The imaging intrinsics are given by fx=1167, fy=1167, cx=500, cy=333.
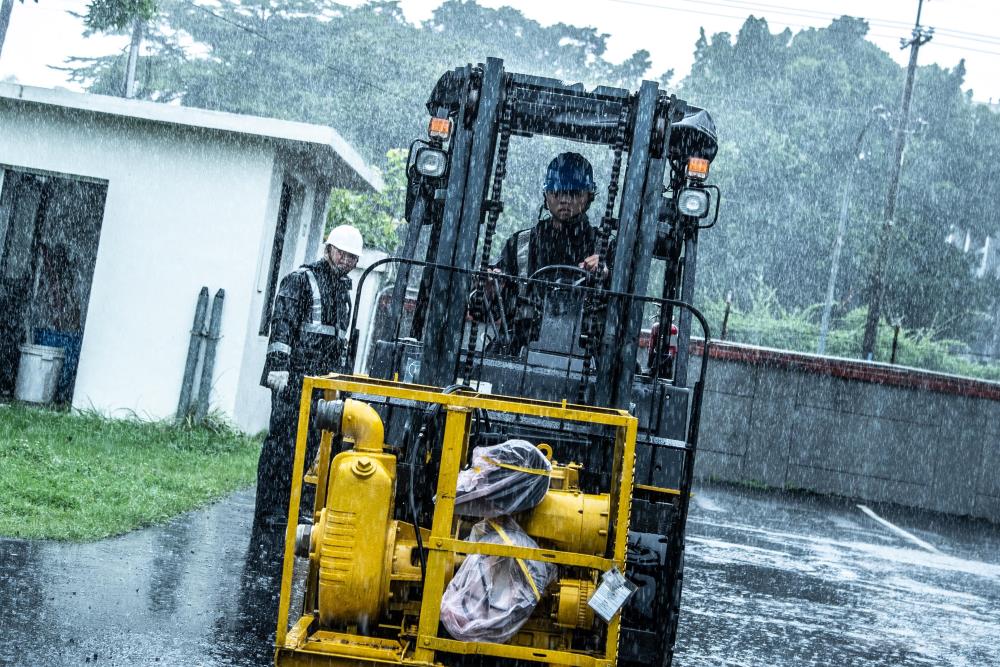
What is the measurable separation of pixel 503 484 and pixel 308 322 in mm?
3460

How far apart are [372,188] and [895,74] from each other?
5307 cm

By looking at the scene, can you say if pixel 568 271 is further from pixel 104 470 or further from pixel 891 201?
pixel 891 201

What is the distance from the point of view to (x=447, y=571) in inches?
177

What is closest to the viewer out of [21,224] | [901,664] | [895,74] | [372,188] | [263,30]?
[901,664]

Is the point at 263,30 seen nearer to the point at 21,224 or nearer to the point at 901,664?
the point at 21,224

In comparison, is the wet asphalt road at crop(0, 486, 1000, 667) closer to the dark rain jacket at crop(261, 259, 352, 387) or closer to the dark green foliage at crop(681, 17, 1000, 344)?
the dark rain jacket at crop(261, 259, 352, 387)

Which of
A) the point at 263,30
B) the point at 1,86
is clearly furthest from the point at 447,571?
the point at 263,30

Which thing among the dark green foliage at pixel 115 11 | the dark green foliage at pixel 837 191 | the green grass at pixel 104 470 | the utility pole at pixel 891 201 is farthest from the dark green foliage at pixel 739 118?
the green grass at pixel 104 470

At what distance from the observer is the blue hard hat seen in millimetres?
6383

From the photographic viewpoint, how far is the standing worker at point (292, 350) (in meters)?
7.50

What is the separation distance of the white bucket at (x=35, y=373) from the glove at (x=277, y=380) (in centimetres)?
752

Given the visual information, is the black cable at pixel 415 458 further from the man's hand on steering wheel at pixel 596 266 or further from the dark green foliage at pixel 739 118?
the dark green foliage at pixel 739 118

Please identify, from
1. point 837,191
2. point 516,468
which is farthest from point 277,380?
point 837,191

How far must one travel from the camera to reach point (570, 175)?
20.9 feet
